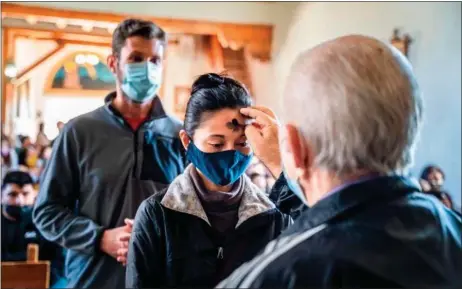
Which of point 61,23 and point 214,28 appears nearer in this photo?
point 61,23

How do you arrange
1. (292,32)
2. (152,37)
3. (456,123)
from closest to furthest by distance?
(152,37) → (456,123) → (292,32)

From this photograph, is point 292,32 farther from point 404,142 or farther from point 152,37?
point 404,142

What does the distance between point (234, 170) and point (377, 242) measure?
15.2 inches

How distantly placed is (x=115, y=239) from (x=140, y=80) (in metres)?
0.32

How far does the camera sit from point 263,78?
3.58 metres

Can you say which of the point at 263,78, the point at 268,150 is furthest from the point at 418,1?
the point at 268,150

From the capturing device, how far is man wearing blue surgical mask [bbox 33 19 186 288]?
1.08 metres

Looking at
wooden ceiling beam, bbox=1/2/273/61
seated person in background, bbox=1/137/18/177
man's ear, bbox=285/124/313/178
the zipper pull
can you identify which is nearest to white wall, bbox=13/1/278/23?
wooden ceiling beam, bbox=1/2/273/61

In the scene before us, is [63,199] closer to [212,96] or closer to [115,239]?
[115,239]

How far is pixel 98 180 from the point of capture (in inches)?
43.0

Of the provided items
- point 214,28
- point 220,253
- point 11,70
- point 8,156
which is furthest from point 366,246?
point 8,156

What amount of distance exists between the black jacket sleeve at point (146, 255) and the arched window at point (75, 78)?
7.59ft

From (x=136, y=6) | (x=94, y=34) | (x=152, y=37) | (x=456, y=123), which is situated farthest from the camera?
(x=136, y=6)

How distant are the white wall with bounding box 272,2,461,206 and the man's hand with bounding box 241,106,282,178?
1.85m
